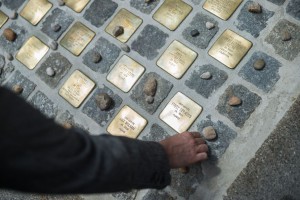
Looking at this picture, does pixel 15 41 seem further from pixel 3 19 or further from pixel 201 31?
pixel 201 31

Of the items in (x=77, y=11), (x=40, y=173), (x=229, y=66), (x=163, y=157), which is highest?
(x=229, y=66)

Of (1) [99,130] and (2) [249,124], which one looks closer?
(2) [249,124]

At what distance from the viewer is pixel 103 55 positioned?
4.92 feet

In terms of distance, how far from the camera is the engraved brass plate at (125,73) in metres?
1.42

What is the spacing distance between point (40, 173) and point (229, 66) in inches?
33.3

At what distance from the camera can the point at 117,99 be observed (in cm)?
141

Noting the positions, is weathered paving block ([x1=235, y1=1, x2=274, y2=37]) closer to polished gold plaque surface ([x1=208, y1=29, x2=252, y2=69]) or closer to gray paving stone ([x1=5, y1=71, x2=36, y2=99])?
polished gold plaque surface ([x1=208, y1=29, x2=252, y2=69])

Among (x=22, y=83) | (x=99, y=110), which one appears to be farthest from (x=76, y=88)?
(x=22, y=83)

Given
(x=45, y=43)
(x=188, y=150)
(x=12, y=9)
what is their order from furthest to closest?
(x=12, y=9), (x=45, y=43), (x=188, y=150)

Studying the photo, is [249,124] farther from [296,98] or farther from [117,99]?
[117,99]

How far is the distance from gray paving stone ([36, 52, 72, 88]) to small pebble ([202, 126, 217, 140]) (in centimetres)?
62

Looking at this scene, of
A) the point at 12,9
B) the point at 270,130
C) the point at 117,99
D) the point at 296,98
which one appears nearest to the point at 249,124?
the point at 270,130

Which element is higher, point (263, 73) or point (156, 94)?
point (263, 73)

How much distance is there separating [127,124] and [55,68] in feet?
1.36
